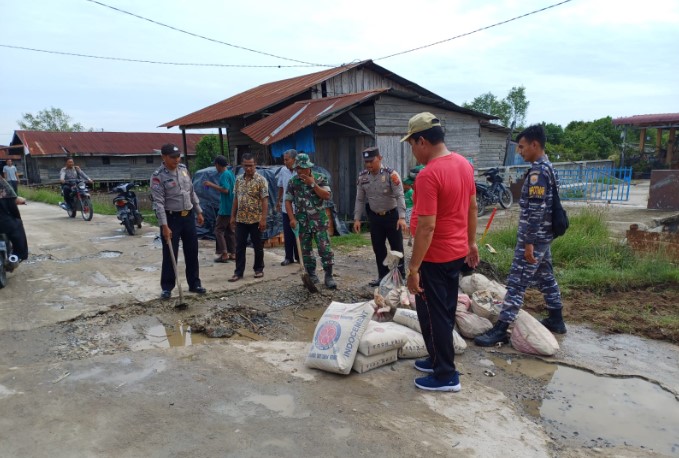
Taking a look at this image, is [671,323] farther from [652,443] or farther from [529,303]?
[652,443]

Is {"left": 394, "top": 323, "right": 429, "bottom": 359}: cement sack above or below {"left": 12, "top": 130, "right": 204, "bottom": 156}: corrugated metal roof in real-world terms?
below

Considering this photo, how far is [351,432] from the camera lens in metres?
2.52

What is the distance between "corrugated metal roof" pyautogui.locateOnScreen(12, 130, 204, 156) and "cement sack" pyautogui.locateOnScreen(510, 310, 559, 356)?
30.8 meters

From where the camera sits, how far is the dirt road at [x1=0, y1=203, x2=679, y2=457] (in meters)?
2.44

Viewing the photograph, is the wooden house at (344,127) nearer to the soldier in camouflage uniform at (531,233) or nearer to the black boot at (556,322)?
the soldier in camouflage uniform at (531,233)

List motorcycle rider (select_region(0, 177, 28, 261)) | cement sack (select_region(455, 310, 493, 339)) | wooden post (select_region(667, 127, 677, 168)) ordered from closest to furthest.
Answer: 1. cement sack (select_region(455, 310, 493, 339))
2. motorcycle rider (select_region(0, 177, 28, 261))
3. wooden post (select_region(667, 127, 677, 168))

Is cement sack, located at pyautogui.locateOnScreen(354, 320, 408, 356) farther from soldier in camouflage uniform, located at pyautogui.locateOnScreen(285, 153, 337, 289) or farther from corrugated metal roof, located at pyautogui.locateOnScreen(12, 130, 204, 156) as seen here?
corrugated metal roof, located at pyautogui.locateOnScreen(12, 130, 204, 156)

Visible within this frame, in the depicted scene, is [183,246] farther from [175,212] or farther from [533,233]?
[533,233]

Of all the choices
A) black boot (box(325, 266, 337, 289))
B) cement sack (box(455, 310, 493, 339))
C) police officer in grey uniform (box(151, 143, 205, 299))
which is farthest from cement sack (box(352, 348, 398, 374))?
police officer in grey uniform (box(151, 143, 205, 299))

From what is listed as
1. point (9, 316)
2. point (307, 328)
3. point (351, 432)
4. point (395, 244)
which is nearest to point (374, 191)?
point (395, 244)

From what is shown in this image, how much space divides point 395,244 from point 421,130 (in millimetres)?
2524

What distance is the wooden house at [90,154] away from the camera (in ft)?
92.8

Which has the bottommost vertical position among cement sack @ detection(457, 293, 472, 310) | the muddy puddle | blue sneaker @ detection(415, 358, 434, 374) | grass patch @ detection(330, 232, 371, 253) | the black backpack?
the muddy puddle

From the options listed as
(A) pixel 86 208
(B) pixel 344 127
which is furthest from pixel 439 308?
(A) pixel 86 208
